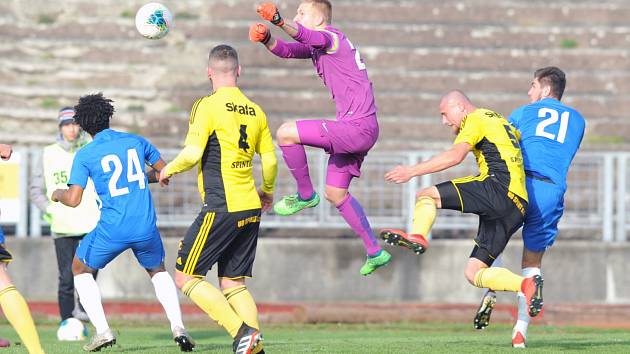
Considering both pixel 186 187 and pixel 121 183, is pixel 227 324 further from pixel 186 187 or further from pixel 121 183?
pixel 186 187

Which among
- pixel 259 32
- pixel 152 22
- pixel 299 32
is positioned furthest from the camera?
pixel 152 22

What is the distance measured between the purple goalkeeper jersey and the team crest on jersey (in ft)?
3.91

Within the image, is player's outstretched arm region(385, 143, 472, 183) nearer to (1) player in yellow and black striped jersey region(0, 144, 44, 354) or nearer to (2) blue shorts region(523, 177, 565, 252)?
(2) blue shorts region(523, 177, 565, 252)

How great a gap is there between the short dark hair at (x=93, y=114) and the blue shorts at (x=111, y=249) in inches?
34.0

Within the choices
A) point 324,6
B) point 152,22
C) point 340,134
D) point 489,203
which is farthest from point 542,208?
point 152,22

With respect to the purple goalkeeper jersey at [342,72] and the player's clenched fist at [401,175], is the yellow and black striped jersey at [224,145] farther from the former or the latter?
the purple goalkeeper jersey at [342,72]

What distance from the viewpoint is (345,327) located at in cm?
1623

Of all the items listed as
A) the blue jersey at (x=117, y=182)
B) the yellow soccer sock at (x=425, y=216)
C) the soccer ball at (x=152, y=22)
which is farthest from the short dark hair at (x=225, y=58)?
the yellow soccer sock at (x=425, y=216)

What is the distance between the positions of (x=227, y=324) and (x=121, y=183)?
160 centimetres

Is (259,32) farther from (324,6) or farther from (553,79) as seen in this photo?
(553,79)

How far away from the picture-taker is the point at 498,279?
35.4ft

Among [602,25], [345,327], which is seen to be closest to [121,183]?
[345,327]

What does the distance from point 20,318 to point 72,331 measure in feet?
13.2

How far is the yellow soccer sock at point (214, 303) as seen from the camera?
32.8 feet
